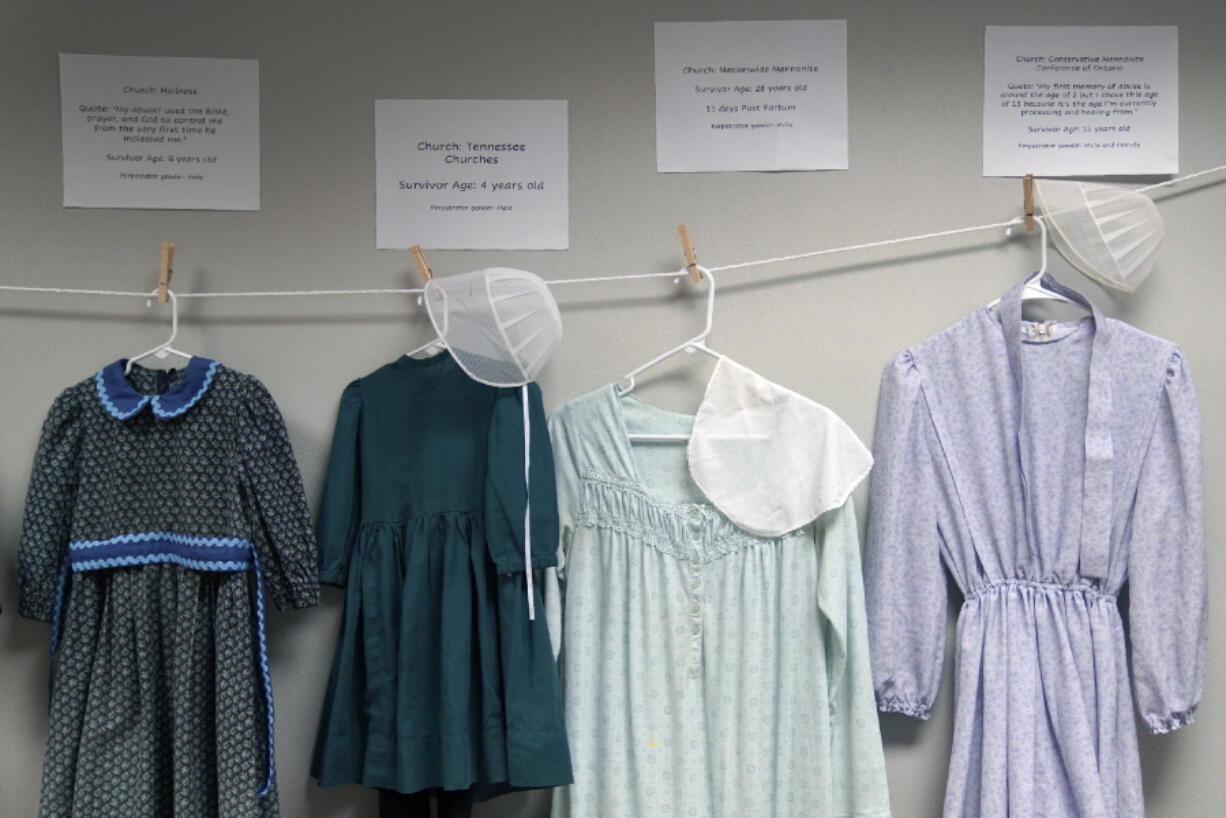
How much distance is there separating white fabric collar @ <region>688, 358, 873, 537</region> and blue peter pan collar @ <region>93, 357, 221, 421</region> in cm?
76

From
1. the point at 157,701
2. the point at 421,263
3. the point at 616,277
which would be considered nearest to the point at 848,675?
the point at 616,277

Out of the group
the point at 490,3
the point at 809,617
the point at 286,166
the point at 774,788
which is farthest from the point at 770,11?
the point at 774,788

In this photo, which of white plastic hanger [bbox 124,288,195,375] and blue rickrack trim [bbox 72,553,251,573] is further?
white plastic hanger [bbox 124,288,195,375]

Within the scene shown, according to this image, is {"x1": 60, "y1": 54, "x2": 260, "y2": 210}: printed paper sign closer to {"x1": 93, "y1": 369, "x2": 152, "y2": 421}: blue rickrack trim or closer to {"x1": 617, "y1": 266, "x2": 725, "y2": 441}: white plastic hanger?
{"x1": 93, "y1": 369, "x2": 152, "y2": 421}: blue rickrack trim

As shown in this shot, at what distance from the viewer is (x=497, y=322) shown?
1659mm

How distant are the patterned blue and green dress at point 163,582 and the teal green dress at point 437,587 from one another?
9cm

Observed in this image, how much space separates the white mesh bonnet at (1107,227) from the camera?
1.81 meters

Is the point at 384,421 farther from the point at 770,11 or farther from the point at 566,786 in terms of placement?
Answer: the point at 770,11

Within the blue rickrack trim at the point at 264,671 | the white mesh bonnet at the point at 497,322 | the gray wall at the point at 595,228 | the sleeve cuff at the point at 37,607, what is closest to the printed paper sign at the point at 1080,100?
Answer: the gray wall at the point at 595,228

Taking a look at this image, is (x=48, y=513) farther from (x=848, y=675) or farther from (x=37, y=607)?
(x=848, y=675)

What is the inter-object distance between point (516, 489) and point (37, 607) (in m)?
0.76

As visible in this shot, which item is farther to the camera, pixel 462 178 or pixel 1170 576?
pixel 462 178

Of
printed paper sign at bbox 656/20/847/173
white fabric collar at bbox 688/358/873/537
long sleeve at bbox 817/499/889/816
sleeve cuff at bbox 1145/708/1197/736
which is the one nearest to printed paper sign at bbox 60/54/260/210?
printed paper sign at bbox 656/20/847/173

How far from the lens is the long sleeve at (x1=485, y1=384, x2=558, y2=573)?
1733 millimetres
